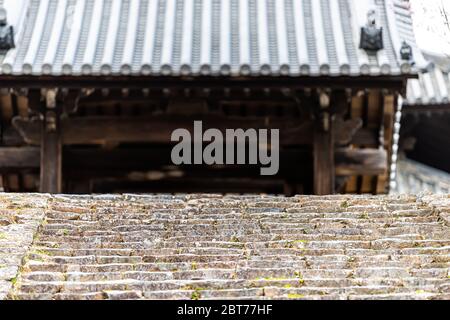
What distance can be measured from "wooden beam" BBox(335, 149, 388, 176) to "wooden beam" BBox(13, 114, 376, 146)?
16 centimetres

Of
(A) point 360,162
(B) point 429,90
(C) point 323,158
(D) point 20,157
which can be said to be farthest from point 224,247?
(B) point 429,90

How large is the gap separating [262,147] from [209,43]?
1274 mm

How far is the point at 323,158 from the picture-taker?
10.8 m

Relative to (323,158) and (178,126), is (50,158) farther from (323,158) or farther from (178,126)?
(323,158)

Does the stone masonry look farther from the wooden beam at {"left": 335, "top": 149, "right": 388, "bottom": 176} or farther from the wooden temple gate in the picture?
the wooden beam at {"left": 335, "top": 149, "right": 388, "bottom": 176}

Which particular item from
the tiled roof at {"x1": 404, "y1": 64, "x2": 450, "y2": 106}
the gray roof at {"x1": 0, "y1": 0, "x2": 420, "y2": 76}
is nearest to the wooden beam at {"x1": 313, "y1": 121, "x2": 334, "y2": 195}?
the gray roof at {"x1": 0, "y1": 0, "x2": 420, "y2": 76}

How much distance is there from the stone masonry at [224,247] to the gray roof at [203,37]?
3045 millimetres

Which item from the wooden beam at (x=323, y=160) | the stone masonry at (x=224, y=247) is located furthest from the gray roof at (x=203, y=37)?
the stone masonry at (x=224, y=247)

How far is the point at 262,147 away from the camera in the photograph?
11164 millimetres

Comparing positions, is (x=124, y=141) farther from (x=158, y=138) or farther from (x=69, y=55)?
(x=69, y=55)

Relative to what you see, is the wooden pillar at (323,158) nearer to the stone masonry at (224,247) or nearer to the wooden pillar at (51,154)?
the wooden pillar at (51,154)

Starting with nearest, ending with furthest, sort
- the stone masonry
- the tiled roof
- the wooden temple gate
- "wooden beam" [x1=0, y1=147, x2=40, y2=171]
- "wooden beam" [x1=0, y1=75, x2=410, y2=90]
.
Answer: the stone masonry
"wooden beam" [x1=0, y1=75, x2=410, y2=90]
the wooden temple gate
"wooden beam" [x1=0, y1=147, x2=40, y2=171]
the tiled roof

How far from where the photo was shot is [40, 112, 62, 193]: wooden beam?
35.3ft

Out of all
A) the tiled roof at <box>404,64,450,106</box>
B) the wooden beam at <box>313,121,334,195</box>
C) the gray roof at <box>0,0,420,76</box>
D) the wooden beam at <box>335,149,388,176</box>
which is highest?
the gray roof at <box>0,0,420,76</box>
